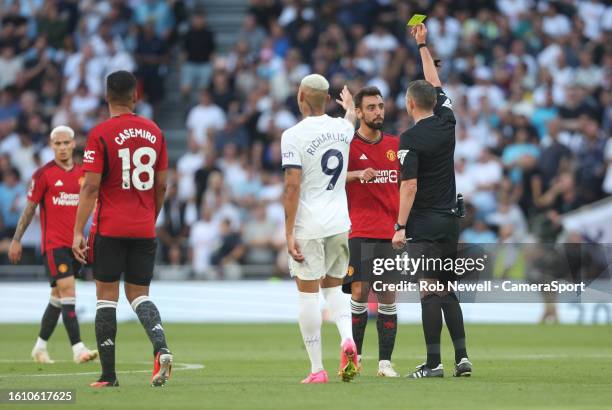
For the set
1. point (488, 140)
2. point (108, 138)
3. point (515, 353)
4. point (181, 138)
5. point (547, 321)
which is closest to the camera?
point (108, 138)

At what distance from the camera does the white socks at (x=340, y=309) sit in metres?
12.0

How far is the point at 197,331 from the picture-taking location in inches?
874

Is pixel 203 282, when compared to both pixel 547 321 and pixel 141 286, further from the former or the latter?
pixel 141 286

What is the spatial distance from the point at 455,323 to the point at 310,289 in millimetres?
1621

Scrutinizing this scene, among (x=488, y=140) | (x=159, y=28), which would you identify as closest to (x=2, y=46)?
(x=159, y=28)

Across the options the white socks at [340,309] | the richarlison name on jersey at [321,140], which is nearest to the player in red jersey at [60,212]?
the white socks at [340,309]

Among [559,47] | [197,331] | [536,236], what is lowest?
[197,331]

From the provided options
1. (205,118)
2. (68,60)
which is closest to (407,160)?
(205,118)

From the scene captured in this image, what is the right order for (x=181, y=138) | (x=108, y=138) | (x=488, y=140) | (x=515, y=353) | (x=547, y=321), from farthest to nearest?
(x=181, y=138) → (x=488, y=140) → (x=547, y=321) → (x=515, y=353) → (x=108, y=138)

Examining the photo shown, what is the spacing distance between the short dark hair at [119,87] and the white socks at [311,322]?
2344 mm

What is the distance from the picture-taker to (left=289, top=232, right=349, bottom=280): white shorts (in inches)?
471

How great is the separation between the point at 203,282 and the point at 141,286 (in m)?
13.3

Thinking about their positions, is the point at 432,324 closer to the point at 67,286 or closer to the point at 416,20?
the point at 416,20

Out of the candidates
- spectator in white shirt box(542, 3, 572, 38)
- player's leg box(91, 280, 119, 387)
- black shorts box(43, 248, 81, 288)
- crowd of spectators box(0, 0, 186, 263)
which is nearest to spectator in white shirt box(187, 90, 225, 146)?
crowd of spectators box(0, 0, 186, 263)
